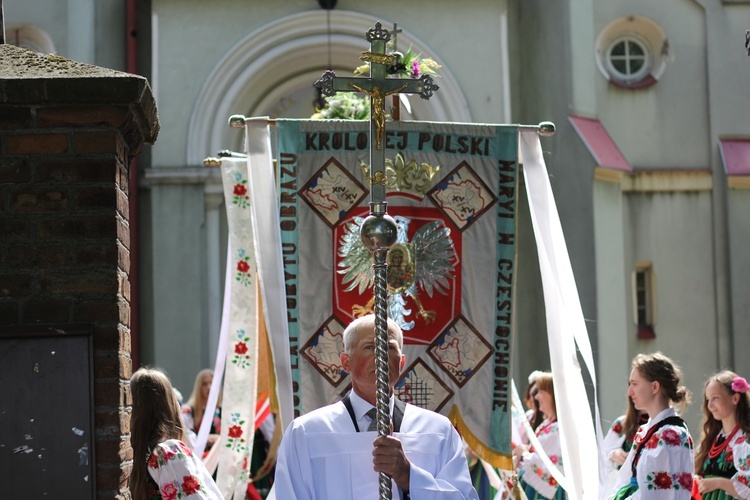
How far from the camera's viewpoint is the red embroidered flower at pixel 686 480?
659cm

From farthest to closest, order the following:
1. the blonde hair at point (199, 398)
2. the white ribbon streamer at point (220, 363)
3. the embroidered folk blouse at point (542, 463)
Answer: the blonde hair at point (199, 398) → the embroidered folk blouse at point (542, 463) → the white ribbon streamer at point (220, 363)

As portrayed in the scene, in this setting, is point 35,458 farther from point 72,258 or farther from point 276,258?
point 276,258

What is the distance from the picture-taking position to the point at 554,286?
8.23m

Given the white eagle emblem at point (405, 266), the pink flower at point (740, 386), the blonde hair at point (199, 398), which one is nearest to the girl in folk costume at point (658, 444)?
the pink flower at point (740, 386)

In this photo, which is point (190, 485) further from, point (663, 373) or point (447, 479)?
point (663, 373)

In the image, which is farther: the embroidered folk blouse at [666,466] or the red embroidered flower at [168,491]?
the embroidered folk blouse at [666,466]

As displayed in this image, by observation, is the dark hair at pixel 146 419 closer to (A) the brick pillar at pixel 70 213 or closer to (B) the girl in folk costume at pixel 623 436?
(A) the brick pillar at pixel 70 213

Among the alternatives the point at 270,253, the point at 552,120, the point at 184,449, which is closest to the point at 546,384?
the point at 270,253

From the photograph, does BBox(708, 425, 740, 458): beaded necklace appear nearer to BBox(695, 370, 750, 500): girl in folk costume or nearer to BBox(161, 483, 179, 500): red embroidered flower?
BBox(695, 370, 750, 500): girl in folk costume

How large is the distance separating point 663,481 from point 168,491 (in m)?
2.50

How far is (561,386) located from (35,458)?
3.86 m

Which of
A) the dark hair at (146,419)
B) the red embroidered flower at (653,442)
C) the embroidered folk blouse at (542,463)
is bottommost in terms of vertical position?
the embroidered folk blouse at (542,463)

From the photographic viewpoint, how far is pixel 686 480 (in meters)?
6.61

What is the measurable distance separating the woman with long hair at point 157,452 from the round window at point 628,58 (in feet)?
38.8
